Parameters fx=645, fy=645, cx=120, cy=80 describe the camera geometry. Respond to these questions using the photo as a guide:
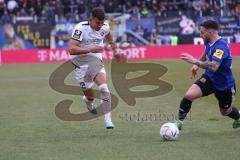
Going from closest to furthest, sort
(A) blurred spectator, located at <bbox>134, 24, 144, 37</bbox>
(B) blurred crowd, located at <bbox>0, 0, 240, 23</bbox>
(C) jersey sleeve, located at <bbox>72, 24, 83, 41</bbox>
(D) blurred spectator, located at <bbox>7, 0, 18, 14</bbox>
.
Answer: (C) jersey sleeve, located at <bbox>72, 24, 83, 41</bbox> → (A) blurred spectator, located at <bbox>134, 24, 144, 37</bbox> → (B) blurred crowd, located at <bbox>0, 0, 240, 23</bbox> → (D) blurred spectator, located at <bbox>7, 0, 18, 14</bbox>

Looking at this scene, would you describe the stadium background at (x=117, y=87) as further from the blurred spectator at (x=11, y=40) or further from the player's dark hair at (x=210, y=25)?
the player's dark hair at (x=210, y=25)

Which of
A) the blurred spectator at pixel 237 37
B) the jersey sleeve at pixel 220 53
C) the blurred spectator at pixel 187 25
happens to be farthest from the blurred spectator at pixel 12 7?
the jersey sleeve at pixel 220 53

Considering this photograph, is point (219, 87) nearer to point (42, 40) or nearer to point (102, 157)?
point (102, 157)

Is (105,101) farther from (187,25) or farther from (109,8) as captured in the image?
(109,8)

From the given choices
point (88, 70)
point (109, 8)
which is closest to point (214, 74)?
point (88, 70)

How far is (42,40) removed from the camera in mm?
38531

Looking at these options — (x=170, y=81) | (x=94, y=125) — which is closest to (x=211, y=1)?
(x=170, y=81)

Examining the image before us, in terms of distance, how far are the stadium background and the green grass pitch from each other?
14mm

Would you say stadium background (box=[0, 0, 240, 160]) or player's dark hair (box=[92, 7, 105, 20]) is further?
player's dark hair (box=[92, 7, 105, 20])

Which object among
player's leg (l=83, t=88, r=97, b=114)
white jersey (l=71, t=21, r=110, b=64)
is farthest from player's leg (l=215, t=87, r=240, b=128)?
player's leg (l=83, t=88, r=97, b=114)

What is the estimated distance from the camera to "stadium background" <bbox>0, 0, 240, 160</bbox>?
9422 millimetres

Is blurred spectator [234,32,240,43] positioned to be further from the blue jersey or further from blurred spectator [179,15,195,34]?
the blue jersey

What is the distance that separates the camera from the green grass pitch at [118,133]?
891 cm

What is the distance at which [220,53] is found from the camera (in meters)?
10.3
